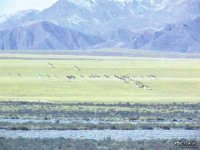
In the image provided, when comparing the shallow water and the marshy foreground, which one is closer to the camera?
the marshy foreground

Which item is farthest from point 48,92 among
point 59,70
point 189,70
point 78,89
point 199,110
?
point 189,70

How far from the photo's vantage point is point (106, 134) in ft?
115

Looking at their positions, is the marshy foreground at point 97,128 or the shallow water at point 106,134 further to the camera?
the shallow water at point 106,134

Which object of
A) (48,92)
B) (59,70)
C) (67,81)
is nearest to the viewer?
(48,92)

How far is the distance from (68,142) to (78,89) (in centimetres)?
5939

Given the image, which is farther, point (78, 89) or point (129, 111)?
point (78, 89)

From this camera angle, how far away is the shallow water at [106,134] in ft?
109

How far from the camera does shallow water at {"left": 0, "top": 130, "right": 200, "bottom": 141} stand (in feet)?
109

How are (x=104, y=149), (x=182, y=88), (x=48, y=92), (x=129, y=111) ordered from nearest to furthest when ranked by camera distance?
1. (x=104, y=149)
2. (x=129, y=111)
3. (x=48, y=92)
4. (x=182, y=88)

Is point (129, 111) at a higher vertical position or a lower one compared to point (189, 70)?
lower

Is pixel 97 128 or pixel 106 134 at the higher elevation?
pixel 97 128

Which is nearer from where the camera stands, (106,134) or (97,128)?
(106,134)

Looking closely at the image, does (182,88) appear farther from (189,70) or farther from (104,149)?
(104,149)

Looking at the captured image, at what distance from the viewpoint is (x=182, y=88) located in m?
91.4
